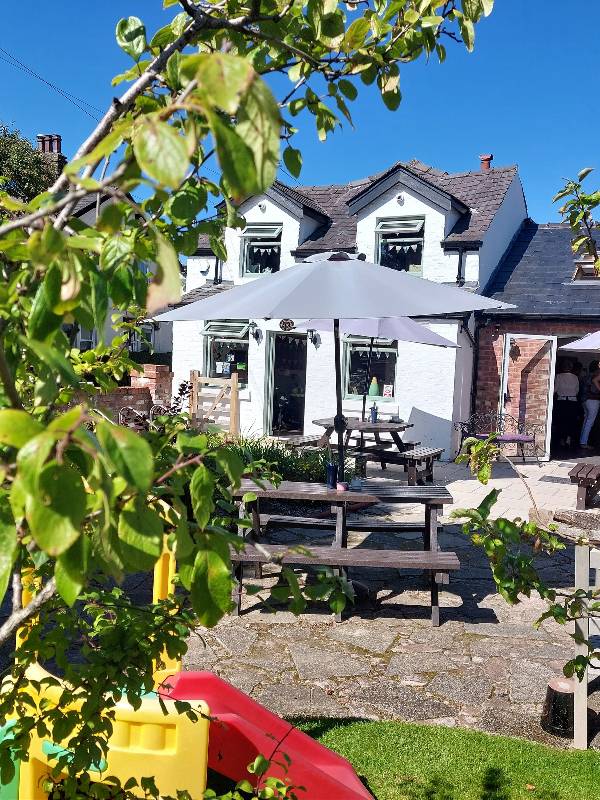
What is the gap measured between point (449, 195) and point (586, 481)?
7590 mm

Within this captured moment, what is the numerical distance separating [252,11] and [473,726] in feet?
12.6

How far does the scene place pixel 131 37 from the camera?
1.60 m

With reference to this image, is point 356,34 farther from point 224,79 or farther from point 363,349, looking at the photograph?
point 363,349

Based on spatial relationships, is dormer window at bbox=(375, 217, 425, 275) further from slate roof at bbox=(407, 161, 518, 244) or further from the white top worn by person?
the white top worn by person

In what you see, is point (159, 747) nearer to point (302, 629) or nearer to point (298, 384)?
point (302, 629)

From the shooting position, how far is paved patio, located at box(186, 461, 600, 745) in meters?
4.24

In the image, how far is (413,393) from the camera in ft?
49.0

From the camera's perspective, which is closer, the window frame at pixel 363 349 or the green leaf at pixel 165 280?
the green leaf at pixel 165 280

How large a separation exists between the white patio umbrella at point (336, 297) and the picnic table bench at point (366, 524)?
507mm

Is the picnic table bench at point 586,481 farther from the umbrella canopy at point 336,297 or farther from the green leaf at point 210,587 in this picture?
the green leaf at point 210,587

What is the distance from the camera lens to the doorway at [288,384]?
16.7 metres

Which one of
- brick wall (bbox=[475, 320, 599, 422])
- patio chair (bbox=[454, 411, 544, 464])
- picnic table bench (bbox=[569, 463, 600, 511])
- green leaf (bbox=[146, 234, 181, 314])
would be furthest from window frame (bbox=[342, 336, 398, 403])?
green leaf (bbox=[146, 234, 181, 314])

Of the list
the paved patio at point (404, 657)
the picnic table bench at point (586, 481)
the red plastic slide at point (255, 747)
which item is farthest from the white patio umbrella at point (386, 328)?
the red plastic slide at point (255, 747)

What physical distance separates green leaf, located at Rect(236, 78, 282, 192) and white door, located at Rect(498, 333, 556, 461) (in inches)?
590
